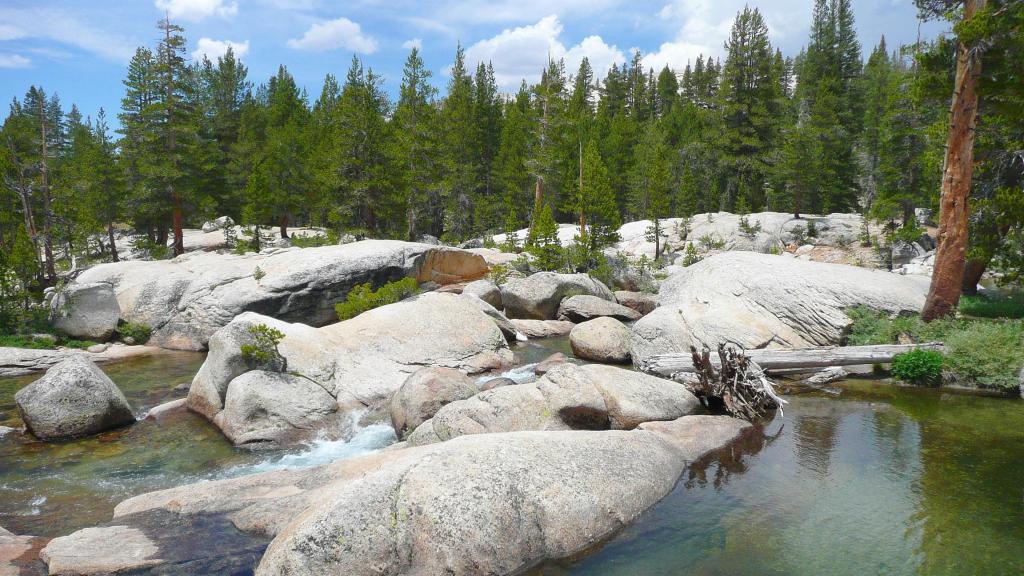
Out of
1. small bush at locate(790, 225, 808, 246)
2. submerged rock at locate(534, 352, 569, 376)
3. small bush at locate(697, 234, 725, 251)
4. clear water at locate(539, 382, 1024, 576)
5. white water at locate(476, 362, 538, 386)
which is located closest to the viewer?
clear water at locate(539, 382, 1024, 576)

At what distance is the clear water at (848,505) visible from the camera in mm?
7227

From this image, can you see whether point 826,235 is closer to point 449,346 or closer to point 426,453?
point 449,346

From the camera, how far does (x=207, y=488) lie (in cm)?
913

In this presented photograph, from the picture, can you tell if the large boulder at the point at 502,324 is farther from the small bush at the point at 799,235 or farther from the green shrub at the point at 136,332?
the small bush at the point at 799,235

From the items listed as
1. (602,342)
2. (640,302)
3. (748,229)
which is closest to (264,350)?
(602,342)

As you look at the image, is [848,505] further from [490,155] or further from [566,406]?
[490,155]

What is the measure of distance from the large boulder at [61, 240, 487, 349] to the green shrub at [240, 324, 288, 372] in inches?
320

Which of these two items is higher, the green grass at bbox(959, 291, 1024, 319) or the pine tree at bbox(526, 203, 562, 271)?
the pine tree at bbox(526, 203, 562, 271)

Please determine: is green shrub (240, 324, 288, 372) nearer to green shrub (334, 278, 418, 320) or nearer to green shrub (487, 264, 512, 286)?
green shrub (334, 278, 418, 320)

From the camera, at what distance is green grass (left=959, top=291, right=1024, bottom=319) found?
Result: 1723 cm

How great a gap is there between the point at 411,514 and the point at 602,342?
41.1 feet

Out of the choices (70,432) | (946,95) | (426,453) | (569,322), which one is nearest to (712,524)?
(426,453)

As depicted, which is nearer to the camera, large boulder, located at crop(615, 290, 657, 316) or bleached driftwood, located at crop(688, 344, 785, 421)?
bleached driftwood, located at crop(688, 344, 785, 421)

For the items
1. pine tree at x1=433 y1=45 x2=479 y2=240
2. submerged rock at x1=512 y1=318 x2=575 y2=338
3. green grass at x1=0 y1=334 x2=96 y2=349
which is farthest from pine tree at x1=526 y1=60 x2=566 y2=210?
green grass at x1=0 y1=334 x2=96 y2=349
